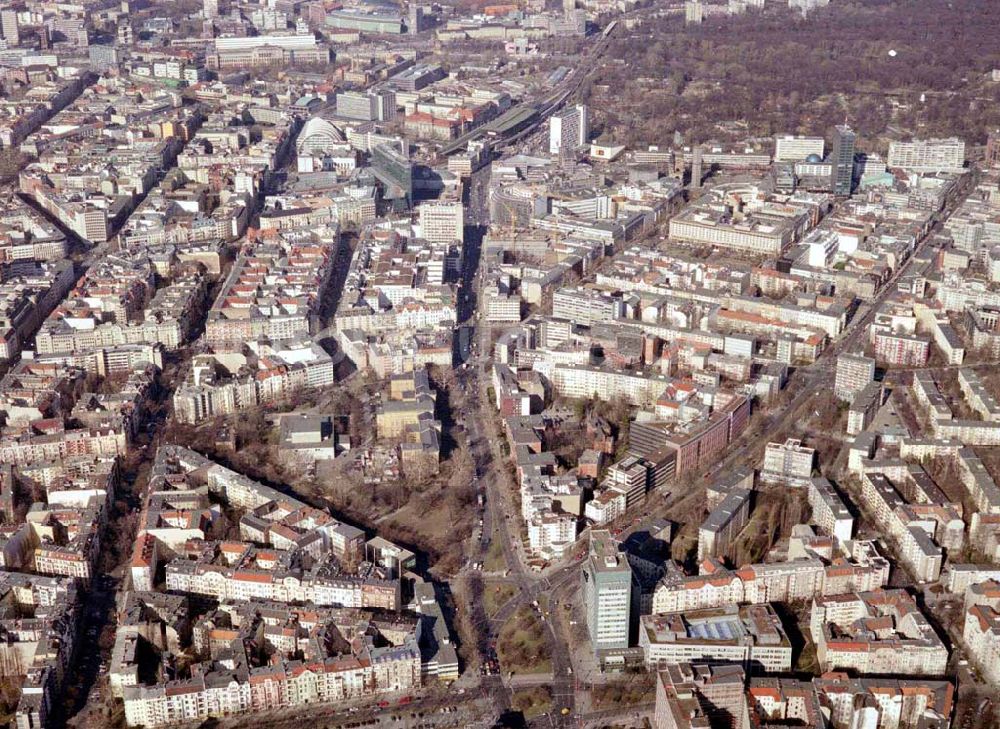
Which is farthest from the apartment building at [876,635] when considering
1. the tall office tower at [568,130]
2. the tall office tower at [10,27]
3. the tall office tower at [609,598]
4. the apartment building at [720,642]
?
the tall office tower at [10,27]

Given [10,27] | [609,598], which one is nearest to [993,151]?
[609,598]

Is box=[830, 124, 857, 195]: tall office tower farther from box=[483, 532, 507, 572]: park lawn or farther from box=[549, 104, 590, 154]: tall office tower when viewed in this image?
box=[483, 532, 507, 572]: park lawn

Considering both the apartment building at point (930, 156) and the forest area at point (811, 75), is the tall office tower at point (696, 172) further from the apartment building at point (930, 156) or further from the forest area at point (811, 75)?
the apartment building at point (930, 156)

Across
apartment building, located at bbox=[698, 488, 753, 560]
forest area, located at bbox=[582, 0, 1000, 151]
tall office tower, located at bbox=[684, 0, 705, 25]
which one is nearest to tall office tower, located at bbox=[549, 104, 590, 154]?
forest area, located at bbox=[582, 0, 1000, 151]

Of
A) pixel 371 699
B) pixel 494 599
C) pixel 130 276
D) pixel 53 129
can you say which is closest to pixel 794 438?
Answer: pixel 494 599

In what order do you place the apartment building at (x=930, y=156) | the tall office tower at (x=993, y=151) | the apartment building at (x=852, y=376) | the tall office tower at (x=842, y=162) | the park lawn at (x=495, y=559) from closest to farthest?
the park lawn at (x=495, y=559)
the apartment building at (x=852, y=376)
the tall office tower at (x=842, y=162)
the apartment building at (x=930, y=156)
the tall office tower at (x=993, y=151)
